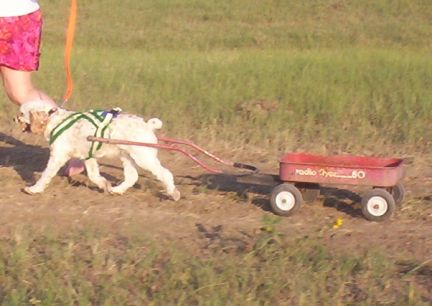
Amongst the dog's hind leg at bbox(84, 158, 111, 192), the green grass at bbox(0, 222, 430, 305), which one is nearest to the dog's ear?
the dog's hind leg at bbox(84, 158, 111, 192)

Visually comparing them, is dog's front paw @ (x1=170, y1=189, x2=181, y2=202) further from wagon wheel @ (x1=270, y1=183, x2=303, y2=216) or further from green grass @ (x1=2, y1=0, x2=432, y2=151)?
green grass @ (x1=2, y1=0, x2=432, y2=151)

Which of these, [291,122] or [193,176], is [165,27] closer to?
[291,122]

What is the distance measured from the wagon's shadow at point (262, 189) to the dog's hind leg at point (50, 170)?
3.25 ft

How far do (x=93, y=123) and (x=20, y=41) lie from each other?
3.04ft

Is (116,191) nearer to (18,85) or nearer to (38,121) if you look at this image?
(38,121)

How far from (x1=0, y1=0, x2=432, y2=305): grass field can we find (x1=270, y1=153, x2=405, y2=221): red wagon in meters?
0.61

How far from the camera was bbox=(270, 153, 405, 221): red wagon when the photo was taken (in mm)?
6020

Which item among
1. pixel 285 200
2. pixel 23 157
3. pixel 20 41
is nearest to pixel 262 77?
pixel 23 157

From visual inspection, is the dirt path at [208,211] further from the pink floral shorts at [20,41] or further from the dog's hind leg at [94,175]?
the pink floral shorts at [20,41]

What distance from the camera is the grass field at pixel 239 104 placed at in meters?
4.86

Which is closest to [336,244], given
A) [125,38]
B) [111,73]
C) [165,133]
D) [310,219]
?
[310,219]

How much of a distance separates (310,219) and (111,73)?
5554mm

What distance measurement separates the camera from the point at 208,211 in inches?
249

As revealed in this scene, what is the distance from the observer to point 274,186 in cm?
639
